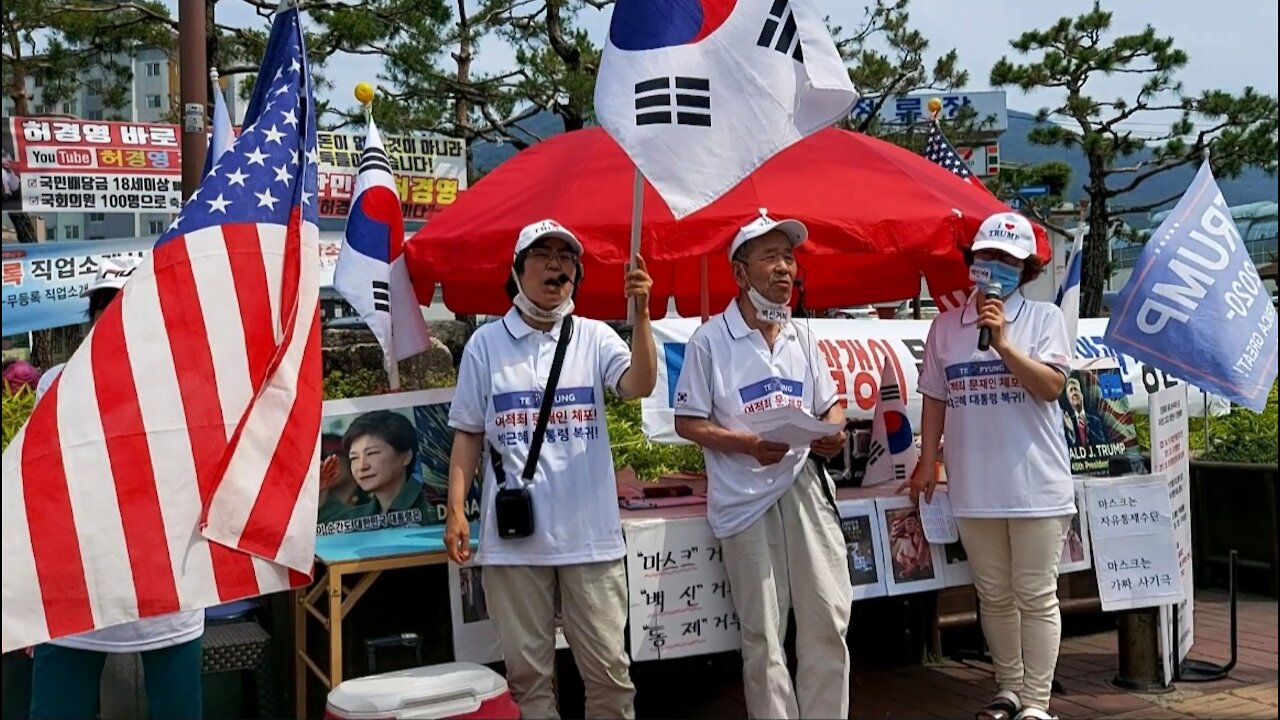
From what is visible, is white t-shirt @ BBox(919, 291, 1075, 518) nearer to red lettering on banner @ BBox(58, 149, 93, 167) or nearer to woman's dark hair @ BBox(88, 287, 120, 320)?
woman's dark hair @ BBox(88, 287, 120, 320)

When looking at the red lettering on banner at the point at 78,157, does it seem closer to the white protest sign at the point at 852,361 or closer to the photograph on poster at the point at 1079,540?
the white protest sign at the point at 852,361

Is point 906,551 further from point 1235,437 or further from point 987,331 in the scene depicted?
point 1235,437

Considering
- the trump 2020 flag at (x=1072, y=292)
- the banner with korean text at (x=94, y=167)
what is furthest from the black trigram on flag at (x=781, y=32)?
the banner with korean text at (x=94, y=167)

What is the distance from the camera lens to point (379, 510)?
489 centimetres

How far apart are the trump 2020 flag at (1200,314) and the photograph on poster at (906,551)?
123 centimetres

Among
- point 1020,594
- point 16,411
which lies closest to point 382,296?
point 1020,594

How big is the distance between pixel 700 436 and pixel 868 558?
1.13 meters

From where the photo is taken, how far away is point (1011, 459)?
459 cm

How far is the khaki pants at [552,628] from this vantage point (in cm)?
400

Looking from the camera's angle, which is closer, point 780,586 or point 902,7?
point 780,586

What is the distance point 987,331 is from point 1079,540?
1.26 meters

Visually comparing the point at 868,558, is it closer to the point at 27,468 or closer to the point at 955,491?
the point at 955,491

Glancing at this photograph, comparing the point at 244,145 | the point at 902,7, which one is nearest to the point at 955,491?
the point at 244,145

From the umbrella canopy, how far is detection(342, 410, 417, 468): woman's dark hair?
0.66m
